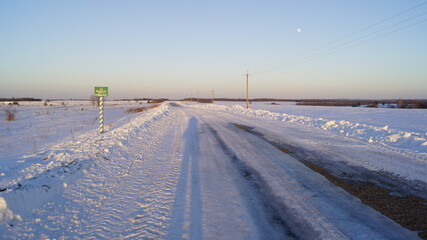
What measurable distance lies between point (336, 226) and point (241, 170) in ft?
10.2

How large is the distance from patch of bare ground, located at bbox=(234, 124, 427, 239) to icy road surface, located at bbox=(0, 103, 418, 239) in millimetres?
182

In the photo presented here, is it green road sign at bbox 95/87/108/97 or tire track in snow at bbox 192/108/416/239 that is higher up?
green road sign at bbox 95/87/108/97

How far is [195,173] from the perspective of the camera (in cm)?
632

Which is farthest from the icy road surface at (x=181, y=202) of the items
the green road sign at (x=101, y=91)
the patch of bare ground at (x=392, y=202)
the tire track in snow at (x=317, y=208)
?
the green road sign at (x=101, y=91)

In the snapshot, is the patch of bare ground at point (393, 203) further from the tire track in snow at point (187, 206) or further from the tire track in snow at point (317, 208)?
the tire track in snow at point (187, 206)

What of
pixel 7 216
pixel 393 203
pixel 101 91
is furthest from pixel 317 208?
pixel 101 91

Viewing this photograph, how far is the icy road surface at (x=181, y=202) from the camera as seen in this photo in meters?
3.58

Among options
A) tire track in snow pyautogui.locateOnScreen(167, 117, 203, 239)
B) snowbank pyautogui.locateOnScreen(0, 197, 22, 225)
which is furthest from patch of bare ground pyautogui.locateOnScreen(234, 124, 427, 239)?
snowbank pyautogui.locateOnScreen(0, 197, 22, 225)

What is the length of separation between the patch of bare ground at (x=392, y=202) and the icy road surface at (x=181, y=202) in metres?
0.18

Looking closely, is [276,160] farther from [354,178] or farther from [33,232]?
[33,232]

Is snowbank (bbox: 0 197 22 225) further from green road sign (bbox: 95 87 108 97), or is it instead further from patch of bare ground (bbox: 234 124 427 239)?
green road sign (bbox: 95 87 108 97)

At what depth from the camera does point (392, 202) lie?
14.8 feet

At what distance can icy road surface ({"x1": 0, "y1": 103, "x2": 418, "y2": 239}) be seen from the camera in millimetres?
3576

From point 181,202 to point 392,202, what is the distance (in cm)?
385
